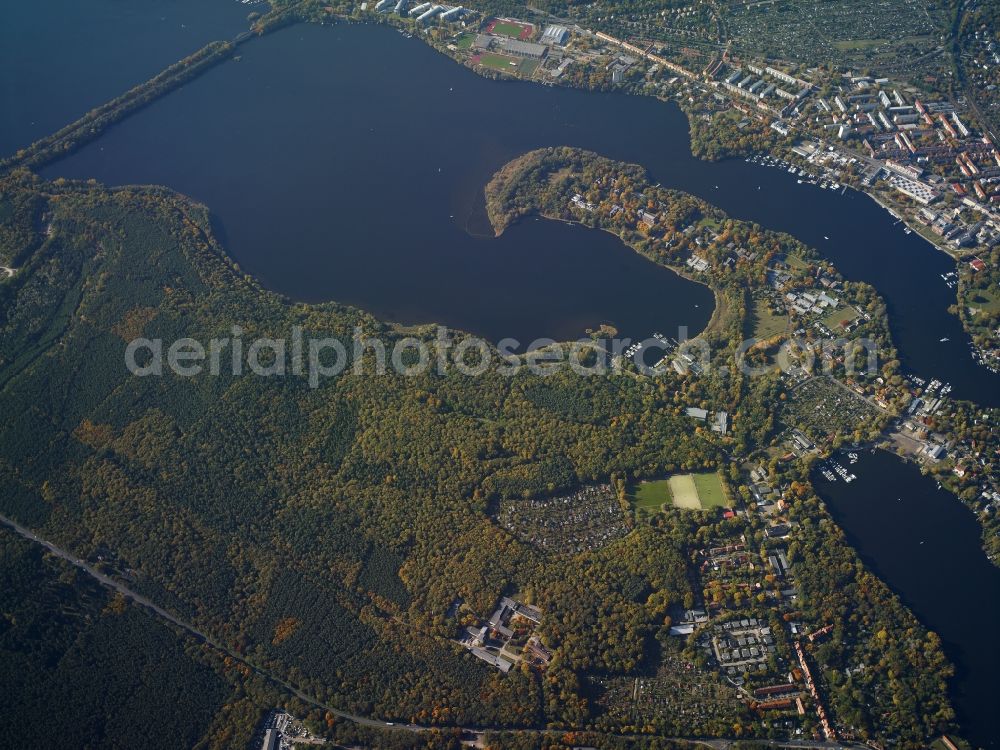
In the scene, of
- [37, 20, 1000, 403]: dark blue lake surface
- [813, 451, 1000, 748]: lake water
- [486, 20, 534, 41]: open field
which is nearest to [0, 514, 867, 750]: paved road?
[813, 451, 1000, 748]: lake water

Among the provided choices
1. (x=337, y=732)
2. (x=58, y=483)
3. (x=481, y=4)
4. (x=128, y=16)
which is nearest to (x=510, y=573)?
(x=337, y=732)

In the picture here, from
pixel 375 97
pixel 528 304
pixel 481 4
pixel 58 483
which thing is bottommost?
pixel 58 483

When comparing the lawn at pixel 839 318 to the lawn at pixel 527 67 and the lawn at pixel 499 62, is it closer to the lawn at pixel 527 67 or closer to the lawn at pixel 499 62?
the lawn at pixel 527 67

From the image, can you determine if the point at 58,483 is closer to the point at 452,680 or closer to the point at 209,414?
the point at 209,414

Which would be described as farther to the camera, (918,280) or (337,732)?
(918,280)

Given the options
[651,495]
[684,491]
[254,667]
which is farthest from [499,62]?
[254,667]

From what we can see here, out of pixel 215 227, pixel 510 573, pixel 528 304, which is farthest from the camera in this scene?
pixel 215 227

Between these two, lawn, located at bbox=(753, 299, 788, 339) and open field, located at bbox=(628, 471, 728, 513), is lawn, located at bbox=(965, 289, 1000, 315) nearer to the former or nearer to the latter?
lawn, located at bbox=(753, 299, 788, 339)
